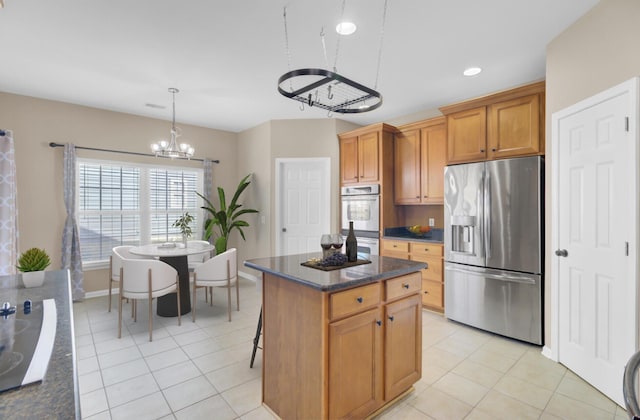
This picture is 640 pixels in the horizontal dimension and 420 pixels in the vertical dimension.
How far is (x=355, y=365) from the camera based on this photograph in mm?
1788

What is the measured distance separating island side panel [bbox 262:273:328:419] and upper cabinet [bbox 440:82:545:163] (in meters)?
2.63

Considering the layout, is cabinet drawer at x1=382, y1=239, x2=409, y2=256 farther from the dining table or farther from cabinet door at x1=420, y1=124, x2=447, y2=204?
the dining table

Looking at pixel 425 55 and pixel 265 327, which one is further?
pixel 425 55

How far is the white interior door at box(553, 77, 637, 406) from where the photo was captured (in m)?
2.05

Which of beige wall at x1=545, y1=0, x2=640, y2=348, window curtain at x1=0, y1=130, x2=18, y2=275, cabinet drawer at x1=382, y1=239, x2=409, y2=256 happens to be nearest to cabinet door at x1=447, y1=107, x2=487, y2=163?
beige wall at x1=545, y1=0, x2=640, y2=348

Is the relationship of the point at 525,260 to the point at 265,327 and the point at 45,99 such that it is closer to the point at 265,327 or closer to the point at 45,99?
the point at 265,327

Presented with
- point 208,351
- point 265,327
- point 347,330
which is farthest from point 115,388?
point 347,330

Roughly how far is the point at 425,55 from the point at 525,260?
7.14 feet

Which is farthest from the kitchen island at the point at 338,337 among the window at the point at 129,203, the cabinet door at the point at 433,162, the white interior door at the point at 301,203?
the window at the point at 129,203

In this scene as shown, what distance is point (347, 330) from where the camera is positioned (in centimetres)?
173

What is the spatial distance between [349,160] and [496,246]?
2393mm

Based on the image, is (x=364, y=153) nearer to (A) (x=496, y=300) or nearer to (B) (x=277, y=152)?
(B) (x=277, y=152)

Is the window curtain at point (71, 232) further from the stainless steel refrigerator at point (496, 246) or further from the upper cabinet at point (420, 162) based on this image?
the stainless steel refrigerator at point (496, 246)

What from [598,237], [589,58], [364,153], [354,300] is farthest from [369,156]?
[354,300]
